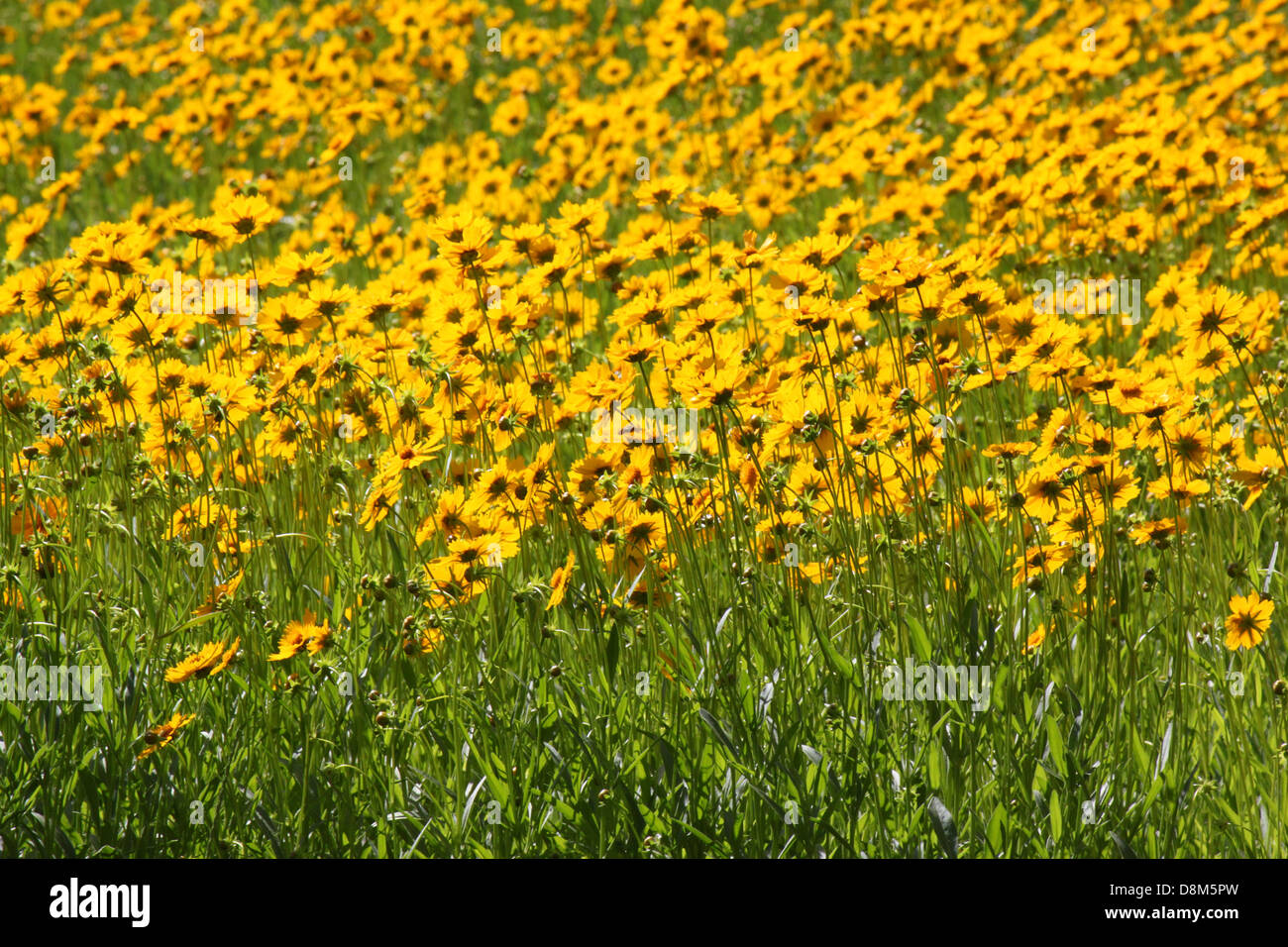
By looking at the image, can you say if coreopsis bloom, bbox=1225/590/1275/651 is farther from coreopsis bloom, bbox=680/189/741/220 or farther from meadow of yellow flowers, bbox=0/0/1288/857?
coreopsis bloom, bbox=680/189/741/220

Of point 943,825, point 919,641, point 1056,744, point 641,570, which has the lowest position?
point 943,825

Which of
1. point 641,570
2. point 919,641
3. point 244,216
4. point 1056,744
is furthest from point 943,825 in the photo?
point 244,216

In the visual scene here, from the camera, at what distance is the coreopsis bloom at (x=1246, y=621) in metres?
2.83

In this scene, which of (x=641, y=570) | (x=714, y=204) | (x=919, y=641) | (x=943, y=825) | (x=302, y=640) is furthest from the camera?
(x=714, y=204)

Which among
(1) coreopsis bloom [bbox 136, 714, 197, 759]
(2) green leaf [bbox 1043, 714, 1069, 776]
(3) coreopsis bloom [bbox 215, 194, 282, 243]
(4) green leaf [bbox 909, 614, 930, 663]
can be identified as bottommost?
(2) green leaf [bbox 1043, 714, 1069, 776]

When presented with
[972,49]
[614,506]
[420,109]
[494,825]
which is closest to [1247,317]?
[614,506]

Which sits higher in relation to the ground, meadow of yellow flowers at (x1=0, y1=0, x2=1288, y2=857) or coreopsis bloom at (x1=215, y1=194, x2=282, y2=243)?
coreopsis bloom at (x1=215, y1=194, x2=282, y2=243)

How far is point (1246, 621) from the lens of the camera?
9.37 ft

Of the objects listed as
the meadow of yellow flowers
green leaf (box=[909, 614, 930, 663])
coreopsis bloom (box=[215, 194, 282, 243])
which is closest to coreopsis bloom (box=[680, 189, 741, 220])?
the meadow of yellow flowers

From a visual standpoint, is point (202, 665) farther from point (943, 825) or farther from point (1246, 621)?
point (1246, 621)

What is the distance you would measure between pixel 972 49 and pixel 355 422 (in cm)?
594

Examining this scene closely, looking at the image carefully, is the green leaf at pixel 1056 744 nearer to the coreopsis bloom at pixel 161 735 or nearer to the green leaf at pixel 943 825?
the green leaf at pixel 943 825

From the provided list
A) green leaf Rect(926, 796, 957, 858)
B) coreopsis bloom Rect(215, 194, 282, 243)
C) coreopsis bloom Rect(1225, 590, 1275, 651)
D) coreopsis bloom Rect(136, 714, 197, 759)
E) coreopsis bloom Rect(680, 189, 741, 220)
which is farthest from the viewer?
coreopsis bloom Rect(680, 189, 741, 220)

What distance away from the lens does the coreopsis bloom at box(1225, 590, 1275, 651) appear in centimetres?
283
